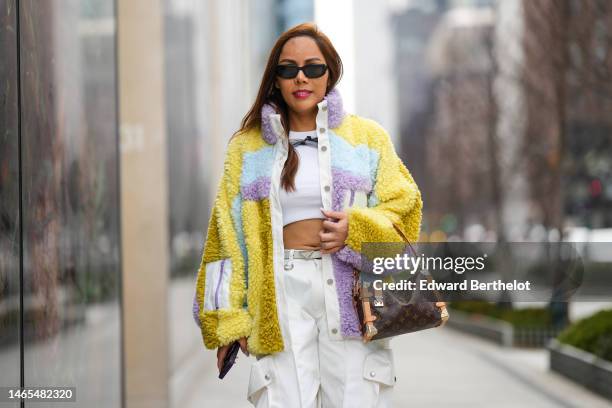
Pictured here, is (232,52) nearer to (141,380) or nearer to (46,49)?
(141,380)

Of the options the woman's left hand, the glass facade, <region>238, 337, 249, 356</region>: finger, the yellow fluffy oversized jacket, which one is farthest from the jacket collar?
the glass facade

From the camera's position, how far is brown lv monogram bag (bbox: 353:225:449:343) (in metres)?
3.74

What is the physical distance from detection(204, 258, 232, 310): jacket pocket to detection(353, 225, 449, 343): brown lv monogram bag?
431mm

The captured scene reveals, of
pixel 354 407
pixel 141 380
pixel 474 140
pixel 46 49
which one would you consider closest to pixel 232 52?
pixel 474 140

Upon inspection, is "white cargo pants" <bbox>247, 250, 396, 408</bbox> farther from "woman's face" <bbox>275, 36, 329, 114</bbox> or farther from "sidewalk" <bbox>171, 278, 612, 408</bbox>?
"sidewalk" <bbox>171, 278, 612, 408</bbox>

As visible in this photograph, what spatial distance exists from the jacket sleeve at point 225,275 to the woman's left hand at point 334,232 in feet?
1.05

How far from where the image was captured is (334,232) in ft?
12.4

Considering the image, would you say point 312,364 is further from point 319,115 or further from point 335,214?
point 319,115

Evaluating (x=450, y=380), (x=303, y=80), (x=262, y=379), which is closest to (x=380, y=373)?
(x=262, y=379)

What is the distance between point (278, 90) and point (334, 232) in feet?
2.14

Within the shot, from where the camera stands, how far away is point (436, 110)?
38.7 meters

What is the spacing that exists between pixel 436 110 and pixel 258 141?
3505 centimetres

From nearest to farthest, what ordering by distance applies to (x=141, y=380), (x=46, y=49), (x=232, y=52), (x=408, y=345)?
(x=46, y=49), (x=141, y=380), (x=408, y=345), (x=232, y=52)

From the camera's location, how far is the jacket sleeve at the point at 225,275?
3.87 meters
